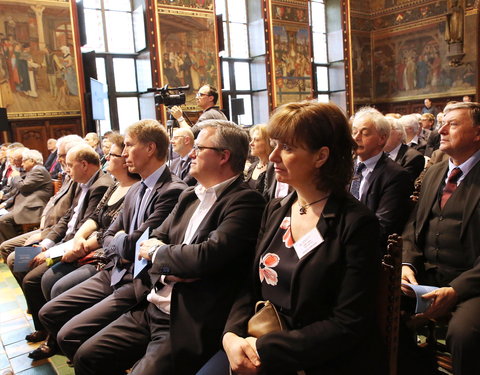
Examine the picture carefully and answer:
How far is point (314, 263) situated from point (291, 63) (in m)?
15.7

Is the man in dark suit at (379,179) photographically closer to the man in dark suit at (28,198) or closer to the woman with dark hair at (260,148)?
the woman with dark hair at (260,148)

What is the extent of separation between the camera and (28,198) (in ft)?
20.7

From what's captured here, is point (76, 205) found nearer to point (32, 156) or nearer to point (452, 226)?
point (32, 156)

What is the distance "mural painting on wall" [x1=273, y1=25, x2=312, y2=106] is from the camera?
16094mm

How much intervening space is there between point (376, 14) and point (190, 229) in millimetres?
19016

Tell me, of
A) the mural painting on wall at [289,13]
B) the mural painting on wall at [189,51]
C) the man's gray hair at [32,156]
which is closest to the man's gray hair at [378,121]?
the man's gray hair at [32,156]

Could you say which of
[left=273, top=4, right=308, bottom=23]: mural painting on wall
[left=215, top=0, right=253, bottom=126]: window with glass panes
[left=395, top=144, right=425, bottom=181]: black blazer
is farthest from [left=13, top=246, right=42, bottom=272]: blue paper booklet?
[left=273, top=4, right=308, bottom=23]: mural painting on wall

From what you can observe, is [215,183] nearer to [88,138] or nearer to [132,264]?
[132,264]

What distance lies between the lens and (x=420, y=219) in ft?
9.20

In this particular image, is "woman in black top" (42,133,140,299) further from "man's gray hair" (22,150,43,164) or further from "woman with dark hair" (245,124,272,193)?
"man's gray hair" (22,150,43,164)

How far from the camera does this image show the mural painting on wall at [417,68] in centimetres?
1670

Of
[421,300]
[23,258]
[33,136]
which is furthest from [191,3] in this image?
[421,300]

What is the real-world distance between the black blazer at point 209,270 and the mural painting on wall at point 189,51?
1175cm

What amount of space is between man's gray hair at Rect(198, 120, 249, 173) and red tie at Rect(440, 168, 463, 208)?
126cm
